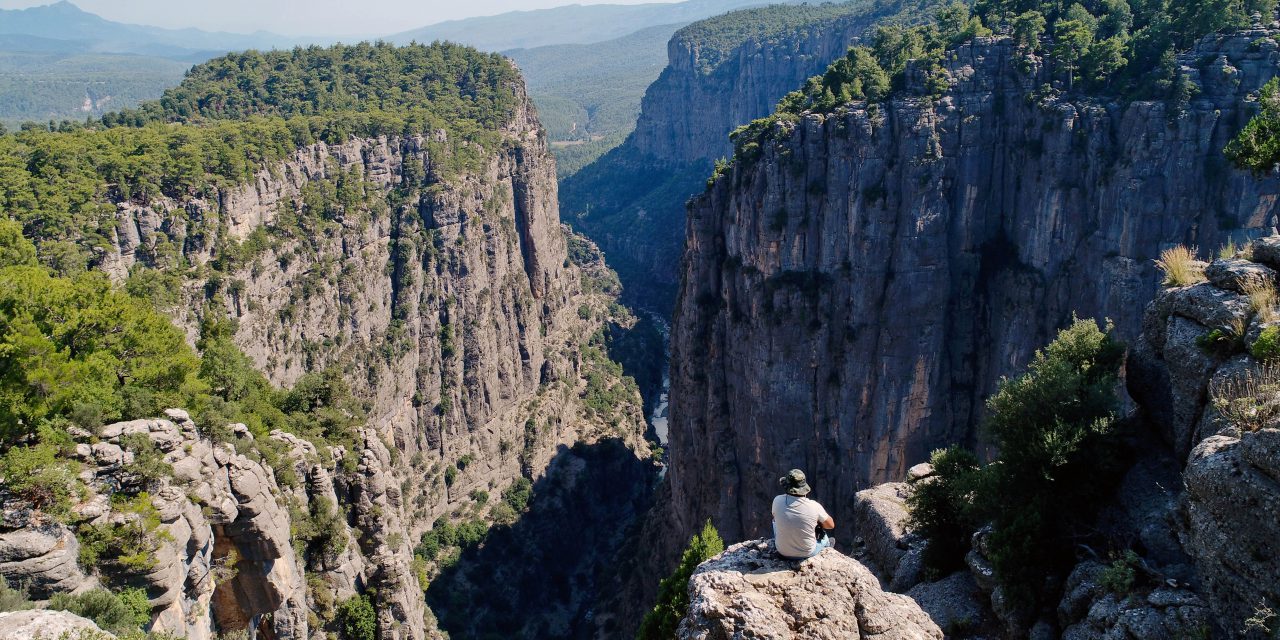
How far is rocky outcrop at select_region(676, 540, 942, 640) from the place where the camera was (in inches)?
492

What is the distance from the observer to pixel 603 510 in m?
80.9

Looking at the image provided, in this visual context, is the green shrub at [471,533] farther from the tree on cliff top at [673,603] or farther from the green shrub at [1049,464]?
the green shrub at [1049,464]

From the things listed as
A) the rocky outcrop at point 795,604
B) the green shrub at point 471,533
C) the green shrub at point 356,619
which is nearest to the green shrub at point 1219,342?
the rocky outcrop at point 795,604

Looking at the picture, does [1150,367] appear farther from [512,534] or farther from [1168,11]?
[512,534]

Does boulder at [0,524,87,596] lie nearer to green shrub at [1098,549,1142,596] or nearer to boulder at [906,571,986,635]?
boulder at [906,571,986,635]

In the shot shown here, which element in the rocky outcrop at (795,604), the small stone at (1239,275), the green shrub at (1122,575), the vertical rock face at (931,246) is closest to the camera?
the rocky outcrop at (795,604)

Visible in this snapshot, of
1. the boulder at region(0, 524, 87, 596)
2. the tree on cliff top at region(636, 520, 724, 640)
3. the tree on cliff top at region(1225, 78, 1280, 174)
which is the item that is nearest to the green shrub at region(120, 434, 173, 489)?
the boulder at region(0, 524, 87, 596)

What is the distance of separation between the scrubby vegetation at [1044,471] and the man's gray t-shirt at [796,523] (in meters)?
5.89

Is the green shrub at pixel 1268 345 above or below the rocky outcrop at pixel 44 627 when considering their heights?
above

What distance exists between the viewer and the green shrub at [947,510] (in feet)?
66.3

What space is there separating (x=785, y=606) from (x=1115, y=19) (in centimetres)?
5189

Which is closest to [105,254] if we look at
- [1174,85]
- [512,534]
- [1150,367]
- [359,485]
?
[359,485]

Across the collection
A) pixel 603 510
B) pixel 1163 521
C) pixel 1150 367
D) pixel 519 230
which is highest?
pixel 1150 367

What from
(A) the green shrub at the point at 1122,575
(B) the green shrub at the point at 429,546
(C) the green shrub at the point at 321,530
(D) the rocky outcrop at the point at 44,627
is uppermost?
(D) the rocky outcrop at the point at 44,627
